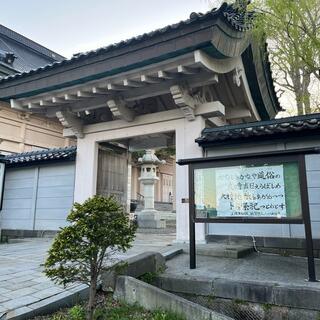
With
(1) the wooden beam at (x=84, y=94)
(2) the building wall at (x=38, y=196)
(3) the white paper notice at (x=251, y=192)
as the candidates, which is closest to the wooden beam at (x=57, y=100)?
(1) the wooden beam at (x=84, y=94)

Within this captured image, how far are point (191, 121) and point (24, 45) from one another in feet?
57.9

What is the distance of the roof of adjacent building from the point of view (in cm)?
1838

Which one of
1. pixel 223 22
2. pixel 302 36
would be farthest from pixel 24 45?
pixel 302 36

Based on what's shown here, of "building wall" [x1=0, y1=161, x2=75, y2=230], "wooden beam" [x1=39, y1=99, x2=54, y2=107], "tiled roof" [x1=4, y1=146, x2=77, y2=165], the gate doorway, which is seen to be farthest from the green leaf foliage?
"building wall" [x1=0, y1=161, x2=75, y2=230]

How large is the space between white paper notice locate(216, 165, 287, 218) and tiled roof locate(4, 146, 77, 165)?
564 cm

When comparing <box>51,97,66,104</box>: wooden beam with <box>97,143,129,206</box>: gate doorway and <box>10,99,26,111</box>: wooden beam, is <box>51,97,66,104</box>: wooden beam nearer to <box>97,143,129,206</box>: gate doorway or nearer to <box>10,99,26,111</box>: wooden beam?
<box>10,99,26,111</box>: wooden beam

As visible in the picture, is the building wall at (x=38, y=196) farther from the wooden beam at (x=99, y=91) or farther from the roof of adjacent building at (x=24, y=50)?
the roof of adjacent building at (x=24, y=50)

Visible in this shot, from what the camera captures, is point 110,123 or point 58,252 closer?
point 58,252

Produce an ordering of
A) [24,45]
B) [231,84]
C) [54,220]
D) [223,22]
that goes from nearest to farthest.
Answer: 1. [223,22]
2. [231,84]
3. [54,220]
4. [24,45]

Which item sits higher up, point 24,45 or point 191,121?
point 24,45

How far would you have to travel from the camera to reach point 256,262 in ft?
16.7

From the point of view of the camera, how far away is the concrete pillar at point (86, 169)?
856 cm

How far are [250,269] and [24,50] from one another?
2102cm

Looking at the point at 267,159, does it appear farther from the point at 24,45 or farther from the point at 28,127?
the point at 24,45
